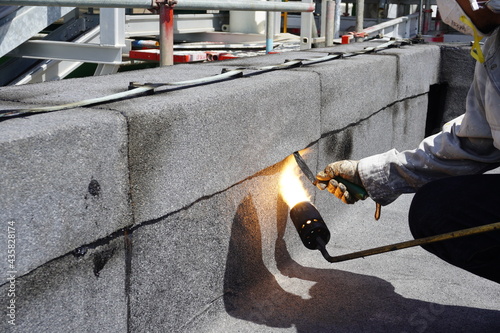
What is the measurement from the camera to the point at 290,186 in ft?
10.8

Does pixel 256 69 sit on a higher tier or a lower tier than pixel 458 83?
higher

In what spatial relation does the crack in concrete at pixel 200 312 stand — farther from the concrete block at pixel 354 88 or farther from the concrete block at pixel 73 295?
the concrete block at pixel 354 88

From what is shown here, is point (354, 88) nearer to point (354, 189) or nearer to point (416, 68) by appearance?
point (354, 189)

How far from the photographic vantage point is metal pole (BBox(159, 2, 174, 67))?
133 inches

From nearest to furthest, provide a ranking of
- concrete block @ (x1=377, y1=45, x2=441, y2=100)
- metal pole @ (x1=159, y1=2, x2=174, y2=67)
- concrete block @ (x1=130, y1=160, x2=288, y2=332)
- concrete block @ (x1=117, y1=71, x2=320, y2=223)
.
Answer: concrete block @ (x1=117, y1=71, x2=320, y2=223) < concrete block @ (x1=130, y1=160, x2=288, y2=332) < metal pole @ (x1=159, y1=2, x2=174, y2=67) < concrete block @ (x1=377, y1=45, x2=441, y2=100)

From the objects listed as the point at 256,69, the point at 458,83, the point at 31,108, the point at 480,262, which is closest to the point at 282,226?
the point at 256,69

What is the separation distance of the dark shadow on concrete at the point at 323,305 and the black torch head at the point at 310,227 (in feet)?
0.72

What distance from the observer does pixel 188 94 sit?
2482 millimetres

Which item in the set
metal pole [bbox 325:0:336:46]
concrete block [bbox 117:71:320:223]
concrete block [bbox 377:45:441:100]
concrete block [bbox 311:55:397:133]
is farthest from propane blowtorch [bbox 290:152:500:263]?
metal pole [bbox 325:0:336:46]

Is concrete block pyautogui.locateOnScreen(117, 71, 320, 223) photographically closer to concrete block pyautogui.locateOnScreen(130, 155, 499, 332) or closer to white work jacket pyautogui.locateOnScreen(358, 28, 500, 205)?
concrete block pyautogui.locateOnScreen(130, 155, 499, 332)

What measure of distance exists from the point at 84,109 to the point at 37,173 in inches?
15.9

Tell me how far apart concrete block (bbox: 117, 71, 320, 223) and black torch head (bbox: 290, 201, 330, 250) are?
27 cm

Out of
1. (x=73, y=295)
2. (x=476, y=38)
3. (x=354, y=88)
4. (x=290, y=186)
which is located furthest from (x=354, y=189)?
(x=73, y=295)

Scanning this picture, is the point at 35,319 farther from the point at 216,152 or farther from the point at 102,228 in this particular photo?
the point at 216,152
